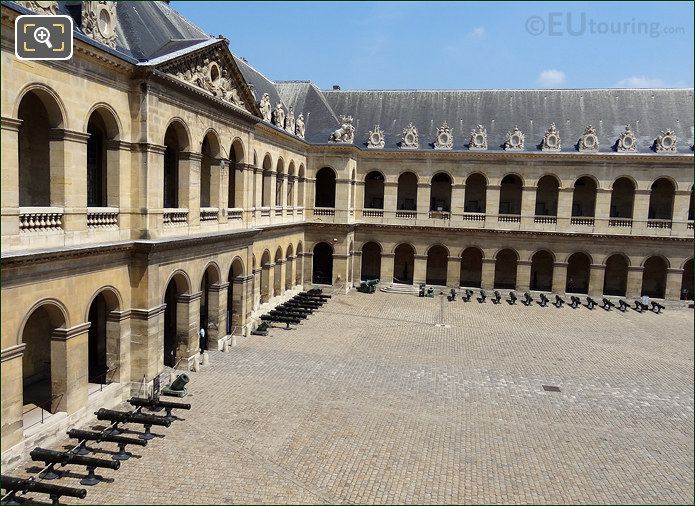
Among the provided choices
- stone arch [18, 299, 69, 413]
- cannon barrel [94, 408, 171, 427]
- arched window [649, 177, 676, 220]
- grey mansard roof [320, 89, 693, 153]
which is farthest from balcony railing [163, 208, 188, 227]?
arched window [649, 177, 676, 220]

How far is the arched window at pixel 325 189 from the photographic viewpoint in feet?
145

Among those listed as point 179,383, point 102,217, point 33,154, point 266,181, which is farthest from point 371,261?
point 33,154

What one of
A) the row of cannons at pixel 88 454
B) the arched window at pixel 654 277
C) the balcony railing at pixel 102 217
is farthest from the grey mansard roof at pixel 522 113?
the row of cannons at pixel 88 454

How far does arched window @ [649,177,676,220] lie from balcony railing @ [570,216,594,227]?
16.9 feet

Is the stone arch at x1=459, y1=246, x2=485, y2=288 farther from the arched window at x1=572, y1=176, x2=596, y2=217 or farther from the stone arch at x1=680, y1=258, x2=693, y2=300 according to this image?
the stone arch at x1=680, y1=258, x2=693, y2=300

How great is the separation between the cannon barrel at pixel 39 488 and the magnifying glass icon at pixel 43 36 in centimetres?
1090

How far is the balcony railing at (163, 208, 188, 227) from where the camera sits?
66.9ft

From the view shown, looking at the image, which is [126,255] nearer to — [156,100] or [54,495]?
[156,100]

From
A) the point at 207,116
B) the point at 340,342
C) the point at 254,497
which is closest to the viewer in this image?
the point at 254,497

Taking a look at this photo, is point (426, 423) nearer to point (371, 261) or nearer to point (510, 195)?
point (371, 261)

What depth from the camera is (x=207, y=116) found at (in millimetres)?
22484

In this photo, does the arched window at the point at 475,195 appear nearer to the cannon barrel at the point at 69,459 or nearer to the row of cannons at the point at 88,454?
the row of cannons at the point at 88,454

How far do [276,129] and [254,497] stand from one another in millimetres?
22684

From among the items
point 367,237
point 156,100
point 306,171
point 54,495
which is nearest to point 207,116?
point 156,100
